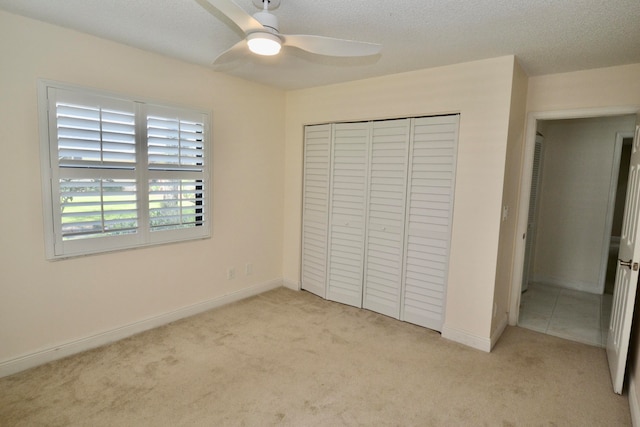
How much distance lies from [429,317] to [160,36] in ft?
10.6

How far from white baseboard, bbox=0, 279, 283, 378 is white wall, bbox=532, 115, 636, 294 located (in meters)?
4.10

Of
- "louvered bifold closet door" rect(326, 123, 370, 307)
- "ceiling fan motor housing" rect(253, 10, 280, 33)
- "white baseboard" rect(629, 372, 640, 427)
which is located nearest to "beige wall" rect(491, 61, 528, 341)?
"white baseboard" rect(629, 372, 640, 427)

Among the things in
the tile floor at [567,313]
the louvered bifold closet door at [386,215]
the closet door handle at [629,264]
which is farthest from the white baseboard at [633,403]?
the louvered bifold closet door at [386,215]

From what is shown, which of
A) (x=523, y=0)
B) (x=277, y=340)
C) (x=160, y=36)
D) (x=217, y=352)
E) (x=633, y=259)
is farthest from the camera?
(x=277, y=340)

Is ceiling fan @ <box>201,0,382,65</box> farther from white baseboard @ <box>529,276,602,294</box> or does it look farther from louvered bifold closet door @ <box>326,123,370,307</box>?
white baseboard @ <box>529,276,602,294</box>

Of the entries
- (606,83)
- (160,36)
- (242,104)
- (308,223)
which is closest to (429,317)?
(308,223)

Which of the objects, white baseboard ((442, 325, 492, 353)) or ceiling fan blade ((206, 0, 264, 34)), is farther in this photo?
white baseboard ((442, 325, 492, 353))

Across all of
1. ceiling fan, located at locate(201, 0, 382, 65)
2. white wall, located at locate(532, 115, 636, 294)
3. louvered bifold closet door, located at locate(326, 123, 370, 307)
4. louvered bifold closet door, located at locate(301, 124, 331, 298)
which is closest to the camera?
ceiling fan, located at locate(201, 0, 382, 65)

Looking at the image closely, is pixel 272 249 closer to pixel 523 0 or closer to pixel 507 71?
pixel 507 71

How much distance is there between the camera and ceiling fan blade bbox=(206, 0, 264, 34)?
142 centimetres

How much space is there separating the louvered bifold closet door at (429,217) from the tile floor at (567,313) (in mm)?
1070

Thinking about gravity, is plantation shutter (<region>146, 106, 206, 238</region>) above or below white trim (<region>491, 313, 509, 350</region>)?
above

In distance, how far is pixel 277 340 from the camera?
9.65ft

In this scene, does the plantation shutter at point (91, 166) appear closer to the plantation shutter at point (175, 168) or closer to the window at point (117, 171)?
the window at point (117, 171)
